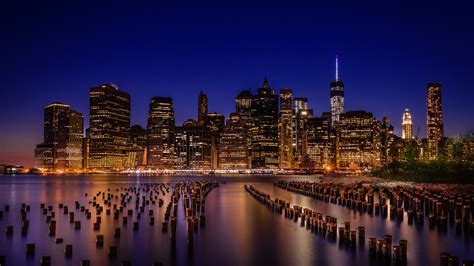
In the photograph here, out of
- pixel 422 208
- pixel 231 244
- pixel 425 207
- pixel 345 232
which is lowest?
pixel 231 244

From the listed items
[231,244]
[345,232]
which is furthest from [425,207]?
[231,244]

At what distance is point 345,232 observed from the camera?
34062 mm

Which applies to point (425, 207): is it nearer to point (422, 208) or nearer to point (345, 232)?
point (422, 208)

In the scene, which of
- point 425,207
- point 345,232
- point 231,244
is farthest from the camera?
point 425,207

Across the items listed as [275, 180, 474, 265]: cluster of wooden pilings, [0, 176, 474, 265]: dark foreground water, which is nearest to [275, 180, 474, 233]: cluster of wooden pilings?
[275, 180, 474, 265]: cluster of wooden pilings

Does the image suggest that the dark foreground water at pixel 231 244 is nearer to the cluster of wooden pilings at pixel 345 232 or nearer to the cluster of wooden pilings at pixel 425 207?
the cluster of wooden pilings at pixel 345 232

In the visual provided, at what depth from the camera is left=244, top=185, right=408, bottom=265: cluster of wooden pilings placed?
28031mm

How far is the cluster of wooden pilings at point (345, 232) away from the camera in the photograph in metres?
28.0

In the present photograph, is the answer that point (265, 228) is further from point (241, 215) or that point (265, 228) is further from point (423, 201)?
point (423, 201)

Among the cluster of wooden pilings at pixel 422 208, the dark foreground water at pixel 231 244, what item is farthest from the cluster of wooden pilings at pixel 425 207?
the dark foreground water at pixel 231 244

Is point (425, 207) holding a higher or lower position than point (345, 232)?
lower

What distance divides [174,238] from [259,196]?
1563 inches

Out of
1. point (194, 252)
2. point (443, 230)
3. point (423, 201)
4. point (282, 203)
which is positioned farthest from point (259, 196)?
point (194, 252)

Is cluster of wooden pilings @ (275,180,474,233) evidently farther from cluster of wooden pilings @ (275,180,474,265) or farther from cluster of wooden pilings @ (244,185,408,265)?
cluster of wooden pilings @ (244,185,408,265)
